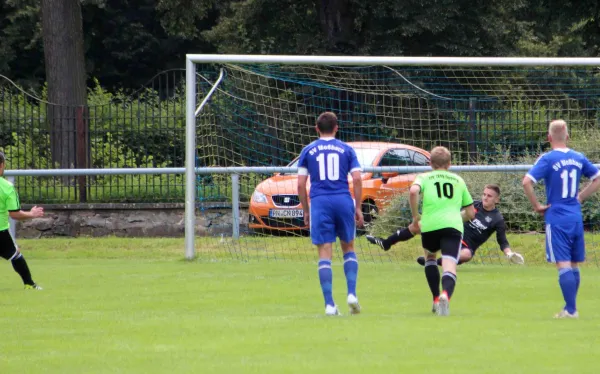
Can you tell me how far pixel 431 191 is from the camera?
9438 mm

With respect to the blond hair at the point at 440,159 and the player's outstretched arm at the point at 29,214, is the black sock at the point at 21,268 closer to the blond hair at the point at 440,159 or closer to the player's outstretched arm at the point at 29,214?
the player's outstretched arm at the point at 29,214

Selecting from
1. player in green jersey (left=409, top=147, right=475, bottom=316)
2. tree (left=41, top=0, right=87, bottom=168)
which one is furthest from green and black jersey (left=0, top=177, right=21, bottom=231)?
tree (left=41, top=0, right=87, bottom=168)

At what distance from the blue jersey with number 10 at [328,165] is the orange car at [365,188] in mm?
6210

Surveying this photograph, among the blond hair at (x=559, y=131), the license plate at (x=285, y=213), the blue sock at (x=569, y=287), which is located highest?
the blond hair at (x=559, y=131)

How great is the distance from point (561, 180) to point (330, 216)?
2.02 m

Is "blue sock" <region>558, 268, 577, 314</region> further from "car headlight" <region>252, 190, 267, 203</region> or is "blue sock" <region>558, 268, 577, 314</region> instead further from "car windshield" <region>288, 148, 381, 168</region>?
"car headlight" <region>252, 190, 267, 203</region>

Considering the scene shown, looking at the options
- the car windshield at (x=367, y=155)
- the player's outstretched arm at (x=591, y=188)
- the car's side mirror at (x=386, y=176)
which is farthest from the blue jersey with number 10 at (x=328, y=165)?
the car's side mirror at (x=386, y=176)

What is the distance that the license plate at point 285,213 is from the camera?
16.1m

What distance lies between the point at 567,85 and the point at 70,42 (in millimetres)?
12510

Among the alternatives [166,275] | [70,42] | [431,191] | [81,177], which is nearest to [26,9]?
[70,42]

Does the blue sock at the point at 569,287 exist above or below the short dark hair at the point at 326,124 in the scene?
below

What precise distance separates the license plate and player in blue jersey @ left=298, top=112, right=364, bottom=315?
646 centimetres

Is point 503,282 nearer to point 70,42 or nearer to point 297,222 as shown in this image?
point 297,222

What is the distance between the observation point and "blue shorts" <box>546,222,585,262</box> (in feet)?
30.1
